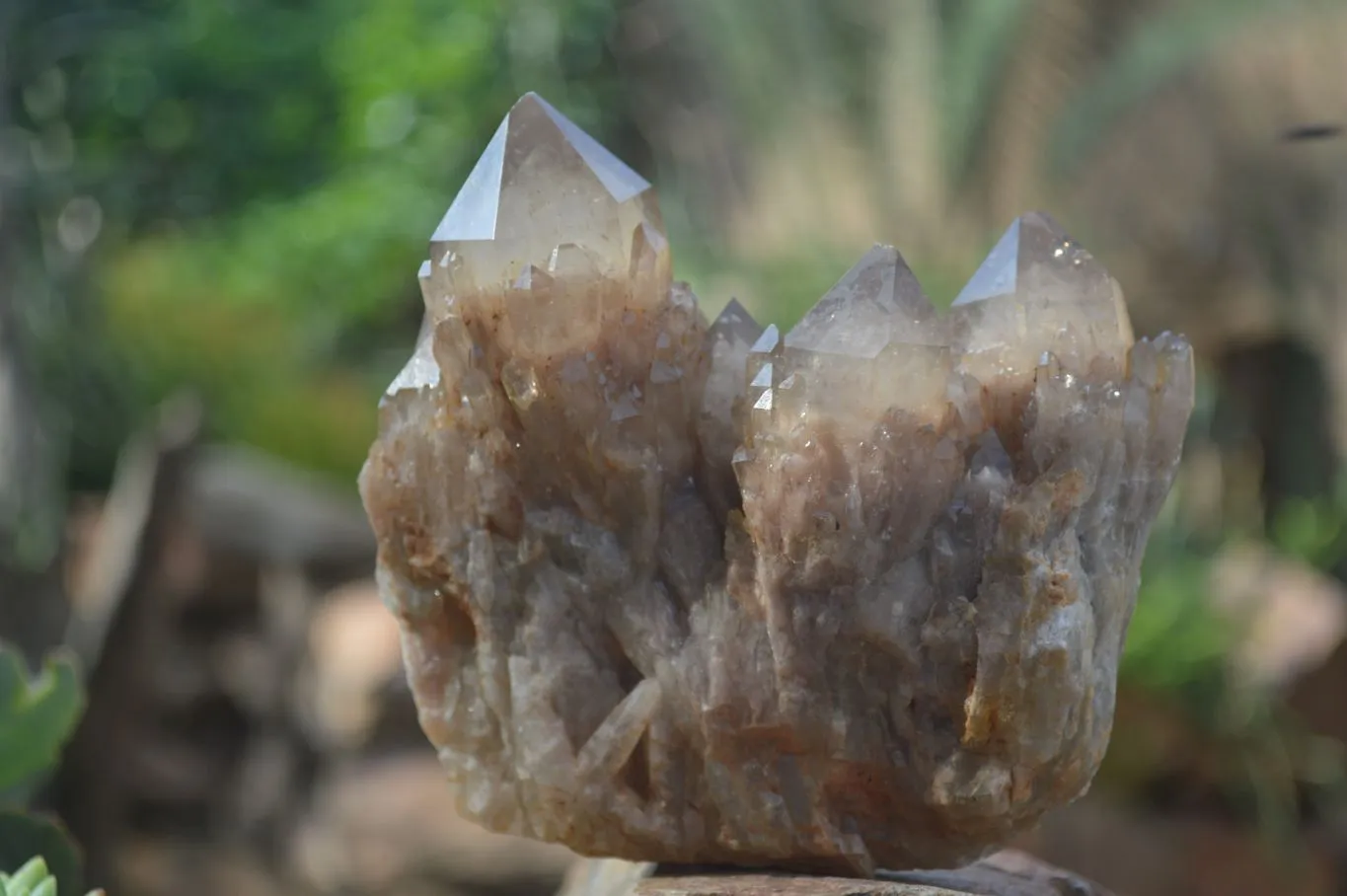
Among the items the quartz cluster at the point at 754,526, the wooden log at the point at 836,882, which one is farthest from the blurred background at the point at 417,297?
the quartz cluster at the point at 754,526

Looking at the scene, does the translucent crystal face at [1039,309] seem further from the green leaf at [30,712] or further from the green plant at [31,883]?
the green leaf at [30,712]

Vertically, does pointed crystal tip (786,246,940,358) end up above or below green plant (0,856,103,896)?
above

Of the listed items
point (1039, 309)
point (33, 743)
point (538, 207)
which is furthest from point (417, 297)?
point (1039, 309)

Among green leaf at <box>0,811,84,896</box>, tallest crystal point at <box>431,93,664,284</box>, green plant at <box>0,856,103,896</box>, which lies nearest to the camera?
A: green plant at <box>0,856,103,896</box>

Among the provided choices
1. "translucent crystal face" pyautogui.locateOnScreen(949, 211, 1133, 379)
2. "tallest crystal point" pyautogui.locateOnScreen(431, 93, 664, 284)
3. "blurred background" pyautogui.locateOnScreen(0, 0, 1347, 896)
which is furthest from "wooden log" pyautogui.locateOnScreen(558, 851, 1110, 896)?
"blurred background" pyautogui.locateOnScreen(0, 0, 1347, 896)

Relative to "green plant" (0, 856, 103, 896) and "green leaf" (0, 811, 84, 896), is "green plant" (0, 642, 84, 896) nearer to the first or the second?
"green leaf" (0, 811, 84, 896)

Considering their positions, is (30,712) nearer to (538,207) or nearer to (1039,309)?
(538,207)

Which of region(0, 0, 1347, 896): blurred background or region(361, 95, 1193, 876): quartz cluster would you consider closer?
region(361, 95, 1193, 876): quartz cluster
